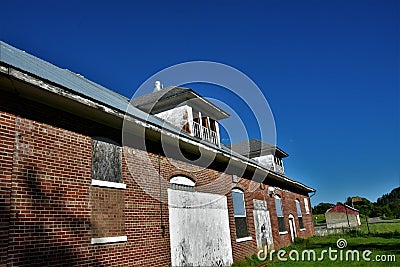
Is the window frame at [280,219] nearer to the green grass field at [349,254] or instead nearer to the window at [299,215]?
the green grass field at [349,254]

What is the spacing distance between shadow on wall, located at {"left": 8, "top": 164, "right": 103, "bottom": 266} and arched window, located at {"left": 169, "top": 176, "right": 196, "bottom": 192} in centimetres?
352

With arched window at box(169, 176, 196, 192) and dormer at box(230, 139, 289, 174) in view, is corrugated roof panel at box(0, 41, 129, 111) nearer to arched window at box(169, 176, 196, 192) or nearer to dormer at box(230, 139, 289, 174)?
arched window at box(169, 176, 196, 192)

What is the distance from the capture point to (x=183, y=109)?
13.2 meters

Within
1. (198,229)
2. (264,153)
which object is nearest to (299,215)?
(264,153)

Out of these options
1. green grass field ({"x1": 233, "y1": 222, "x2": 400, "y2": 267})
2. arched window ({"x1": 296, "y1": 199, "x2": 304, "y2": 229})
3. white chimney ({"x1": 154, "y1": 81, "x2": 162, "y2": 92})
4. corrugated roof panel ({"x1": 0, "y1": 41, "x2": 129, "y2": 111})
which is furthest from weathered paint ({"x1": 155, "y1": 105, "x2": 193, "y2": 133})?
arched window ({"x1": 296, "y1": 199, "x2": 304, "y2": 229})

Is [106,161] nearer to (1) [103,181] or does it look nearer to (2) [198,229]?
(1) [103,181]

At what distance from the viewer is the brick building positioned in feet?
18.7

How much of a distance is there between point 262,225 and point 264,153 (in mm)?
9044

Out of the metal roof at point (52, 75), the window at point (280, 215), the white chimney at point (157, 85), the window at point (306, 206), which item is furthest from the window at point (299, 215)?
the metal roof at point (52, 75)

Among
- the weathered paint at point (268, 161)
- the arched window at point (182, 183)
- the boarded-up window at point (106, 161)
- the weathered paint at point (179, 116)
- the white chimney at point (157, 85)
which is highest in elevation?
the white chimney at point (157, 85)

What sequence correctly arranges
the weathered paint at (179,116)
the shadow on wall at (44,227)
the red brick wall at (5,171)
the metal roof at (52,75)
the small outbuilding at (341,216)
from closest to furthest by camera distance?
the red brick wall at (5,171), the shadow on wall at (44,227), the metal roof at (52,75), the weathered paint at (179,116), the small outbuilding at (341,216)

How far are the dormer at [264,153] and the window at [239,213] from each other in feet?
29.3

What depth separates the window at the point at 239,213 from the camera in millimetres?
13195

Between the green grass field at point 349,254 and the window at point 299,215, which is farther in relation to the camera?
the window at point 299,215
